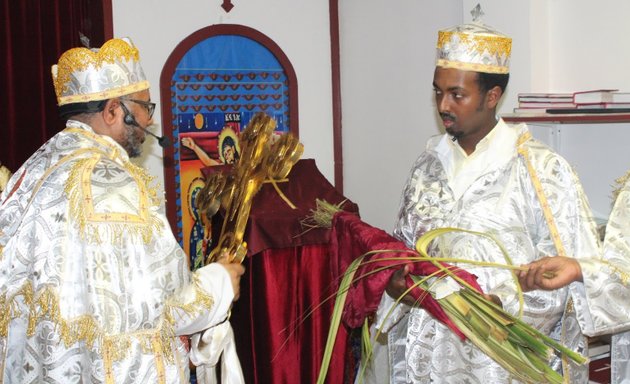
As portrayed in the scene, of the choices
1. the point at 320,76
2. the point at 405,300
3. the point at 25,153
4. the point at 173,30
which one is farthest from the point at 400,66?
the point at 405,300

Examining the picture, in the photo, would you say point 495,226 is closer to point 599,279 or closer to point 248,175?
point 599,279

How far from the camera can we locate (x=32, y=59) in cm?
442

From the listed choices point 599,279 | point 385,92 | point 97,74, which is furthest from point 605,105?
point 97,74

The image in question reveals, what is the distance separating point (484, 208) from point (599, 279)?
38 cm

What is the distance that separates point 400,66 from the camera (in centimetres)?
469

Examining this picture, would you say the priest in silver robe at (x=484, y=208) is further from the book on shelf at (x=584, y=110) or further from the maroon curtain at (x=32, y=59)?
the maroon curtain at (x=32, y=59)

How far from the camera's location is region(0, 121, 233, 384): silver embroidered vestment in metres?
2.05

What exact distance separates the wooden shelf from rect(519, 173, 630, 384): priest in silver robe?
770 millimetres

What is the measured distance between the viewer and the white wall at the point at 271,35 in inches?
182

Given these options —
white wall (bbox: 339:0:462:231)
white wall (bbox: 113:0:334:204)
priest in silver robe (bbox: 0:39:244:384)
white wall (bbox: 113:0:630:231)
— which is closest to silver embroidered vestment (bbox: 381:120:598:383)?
priest in silver robe (bbox: 0:39:244:384)

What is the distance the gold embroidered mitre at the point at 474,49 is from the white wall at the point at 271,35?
251 cm

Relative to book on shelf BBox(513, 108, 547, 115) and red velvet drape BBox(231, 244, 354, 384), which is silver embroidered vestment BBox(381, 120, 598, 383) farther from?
book on shelf BBox(513, 108, 547, 115)

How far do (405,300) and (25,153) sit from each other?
2.92m

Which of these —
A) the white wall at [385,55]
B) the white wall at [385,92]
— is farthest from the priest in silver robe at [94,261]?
the white wall at [385,92]
